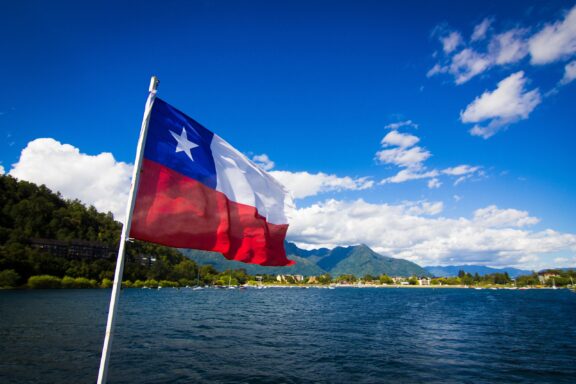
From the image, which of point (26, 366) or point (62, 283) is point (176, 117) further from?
point (62, 283)

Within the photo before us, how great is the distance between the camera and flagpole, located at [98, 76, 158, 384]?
289 inches

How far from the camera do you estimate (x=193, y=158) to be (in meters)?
10.2

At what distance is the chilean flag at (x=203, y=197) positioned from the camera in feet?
31.0

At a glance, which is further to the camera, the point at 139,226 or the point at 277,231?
the point at 277,231

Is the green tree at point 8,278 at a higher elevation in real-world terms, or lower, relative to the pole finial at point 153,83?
lower

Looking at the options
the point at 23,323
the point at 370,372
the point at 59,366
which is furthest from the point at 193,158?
the point at 23,323

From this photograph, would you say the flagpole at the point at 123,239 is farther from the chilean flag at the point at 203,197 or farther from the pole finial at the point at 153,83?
the chilean flag at the point at 203,197

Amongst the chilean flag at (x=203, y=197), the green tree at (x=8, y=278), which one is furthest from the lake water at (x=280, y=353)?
the green tree at (x=8, y=278)

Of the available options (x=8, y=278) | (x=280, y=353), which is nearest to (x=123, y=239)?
(x=280, y=353)

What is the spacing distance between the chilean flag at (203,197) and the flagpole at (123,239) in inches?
21.0

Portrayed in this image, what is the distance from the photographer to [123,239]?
7.99 m

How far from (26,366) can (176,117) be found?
104 ft

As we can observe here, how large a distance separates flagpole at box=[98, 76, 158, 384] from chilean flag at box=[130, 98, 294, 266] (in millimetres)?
533

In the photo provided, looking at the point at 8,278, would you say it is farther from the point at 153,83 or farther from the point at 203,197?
the point at 153,83
